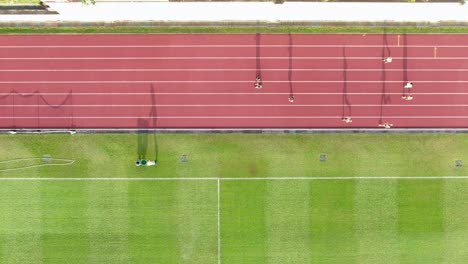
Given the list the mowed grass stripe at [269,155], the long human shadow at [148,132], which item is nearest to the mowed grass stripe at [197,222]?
the mowed grass stripe at [269,155]

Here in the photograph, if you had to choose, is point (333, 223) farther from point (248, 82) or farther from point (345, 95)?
point (248, 82)

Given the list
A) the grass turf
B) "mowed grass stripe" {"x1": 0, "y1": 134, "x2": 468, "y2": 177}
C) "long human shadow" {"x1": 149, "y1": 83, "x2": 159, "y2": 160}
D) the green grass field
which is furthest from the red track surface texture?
the green grass field

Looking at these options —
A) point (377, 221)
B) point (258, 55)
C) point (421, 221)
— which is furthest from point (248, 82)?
point (421, 221)

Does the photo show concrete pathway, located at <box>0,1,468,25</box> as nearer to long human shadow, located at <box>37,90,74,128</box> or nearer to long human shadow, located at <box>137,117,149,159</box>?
long human shadow, located at <box>37,90,74,128</box>

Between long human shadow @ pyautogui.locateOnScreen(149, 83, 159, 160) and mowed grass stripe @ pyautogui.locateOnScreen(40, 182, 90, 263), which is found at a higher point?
long human shadow @ pyautogui.locateOnScreen(149, 83, 159, 160)

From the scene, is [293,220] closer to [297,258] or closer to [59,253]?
[297,258]

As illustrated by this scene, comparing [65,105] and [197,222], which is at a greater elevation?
[65,105]
